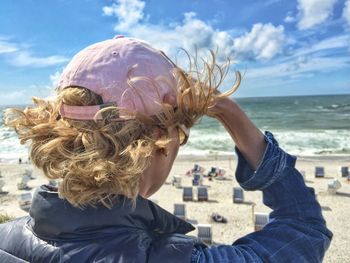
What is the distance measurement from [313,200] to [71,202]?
0.54m

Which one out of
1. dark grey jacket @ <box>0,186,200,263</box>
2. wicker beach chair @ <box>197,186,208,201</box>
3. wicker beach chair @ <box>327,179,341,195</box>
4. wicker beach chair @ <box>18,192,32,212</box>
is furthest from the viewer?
wicker beach chair @ <box>327,179,341,195</box>

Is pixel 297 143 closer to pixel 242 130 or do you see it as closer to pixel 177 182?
pixel 177 182

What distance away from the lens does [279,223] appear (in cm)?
Result: 91

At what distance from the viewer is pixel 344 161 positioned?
20.3 metres

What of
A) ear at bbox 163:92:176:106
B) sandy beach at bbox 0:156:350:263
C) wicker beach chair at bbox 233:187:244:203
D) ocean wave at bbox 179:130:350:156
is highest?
ear at bbox 163:92:176:106

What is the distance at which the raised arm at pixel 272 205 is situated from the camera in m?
0.83

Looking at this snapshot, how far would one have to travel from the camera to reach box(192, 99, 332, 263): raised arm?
2.72 ft

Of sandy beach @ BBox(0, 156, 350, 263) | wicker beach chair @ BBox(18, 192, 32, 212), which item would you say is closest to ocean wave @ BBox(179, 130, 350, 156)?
sandy beach @ BBox(0, 156, 350, 263)

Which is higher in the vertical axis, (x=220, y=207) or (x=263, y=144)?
(x=263, y=144)

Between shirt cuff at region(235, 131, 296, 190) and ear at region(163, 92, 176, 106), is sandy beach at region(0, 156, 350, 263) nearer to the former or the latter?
shirt cuff at region(235, 131, 296, 190)

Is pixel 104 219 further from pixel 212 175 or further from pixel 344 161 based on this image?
pixel 344 161

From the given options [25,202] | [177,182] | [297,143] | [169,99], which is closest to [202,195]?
[177,182]

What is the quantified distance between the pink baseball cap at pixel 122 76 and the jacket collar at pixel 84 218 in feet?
0.63

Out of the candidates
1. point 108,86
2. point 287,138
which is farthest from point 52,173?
point 287,138
